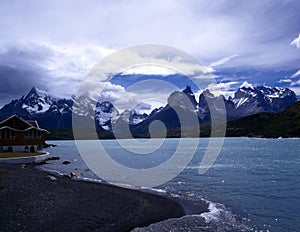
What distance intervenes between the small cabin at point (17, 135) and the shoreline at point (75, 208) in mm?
49037

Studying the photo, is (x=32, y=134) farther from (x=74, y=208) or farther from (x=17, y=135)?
(x=74, y=208)

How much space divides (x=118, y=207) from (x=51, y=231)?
9.26 m

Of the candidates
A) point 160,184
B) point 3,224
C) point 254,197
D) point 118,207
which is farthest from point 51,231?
point 160,184

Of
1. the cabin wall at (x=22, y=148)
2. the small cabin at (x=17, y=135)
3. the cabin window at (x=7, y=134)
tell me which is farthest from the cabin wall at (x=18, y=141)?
the cabin wall at (x=22, y=148)

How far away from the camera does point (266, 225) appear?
86.1ft

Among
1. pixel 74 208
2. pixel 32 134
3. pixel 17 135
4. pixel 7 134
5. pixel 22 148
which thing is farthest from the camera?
pixel 32 134

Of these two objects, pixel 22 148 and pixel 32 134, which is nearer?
pixel 22 148

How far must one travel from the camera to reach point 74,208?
90.4ft

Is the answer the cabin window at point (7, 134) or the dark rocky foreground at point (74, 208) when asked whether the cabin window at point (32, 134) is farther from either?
the dark rocky foreground at point (74, 208)

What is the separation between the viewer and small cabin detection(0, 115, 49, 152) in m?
83.0

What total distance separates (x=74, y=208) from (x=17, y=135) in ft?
211

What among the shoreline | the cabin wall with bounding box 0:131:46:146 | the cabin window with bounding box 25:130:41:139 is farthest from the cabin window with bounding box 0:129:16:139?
the shoreline

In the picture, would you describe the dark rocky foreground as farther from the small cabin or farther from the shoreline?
the small cabin

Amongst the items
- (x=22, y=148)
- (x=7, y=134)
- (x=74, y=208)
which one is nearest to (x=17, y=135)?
(x=7, y=134)
